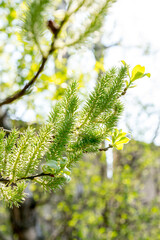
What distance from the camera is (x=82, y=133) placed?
25.3 inches

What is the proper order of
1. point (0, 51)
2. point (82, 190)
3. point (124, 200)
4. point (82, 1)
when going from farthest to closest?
1. point (82, 190)
2. point (124, 200)
3. point (0, 51)
4. point (82, 1)

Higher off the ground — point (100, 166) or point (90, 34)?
point (90, 34)

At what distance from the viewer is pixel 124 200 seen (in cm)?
432

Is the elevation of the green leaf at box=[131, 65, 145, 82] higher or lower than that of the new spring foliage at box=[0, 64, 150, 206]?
higher

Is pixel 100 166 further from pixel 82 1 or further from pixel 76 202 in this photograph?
pixel 82 1

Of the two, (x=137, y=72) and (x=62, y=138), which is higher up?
(x=137, y=72)

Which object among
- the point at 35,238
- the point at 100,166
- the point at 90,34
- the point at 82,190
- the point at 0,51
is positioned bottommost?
the point at 35,238

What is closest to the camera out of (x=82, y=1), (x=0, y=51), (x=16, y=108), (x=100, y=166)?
(x=82, y=1)

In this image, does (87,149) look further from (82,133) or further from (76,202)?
(76,202)

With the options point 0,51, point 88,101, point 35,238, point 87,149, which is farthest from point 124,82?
point 35,238

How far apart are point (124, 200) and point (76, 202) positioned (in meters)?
0.94

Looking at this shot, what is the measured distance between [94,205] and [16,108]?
123 inches

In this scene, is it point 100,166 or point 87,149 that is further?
point 100,166

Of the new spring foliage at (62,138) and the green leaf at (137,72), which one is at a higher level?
the green leaf at (137,72)
